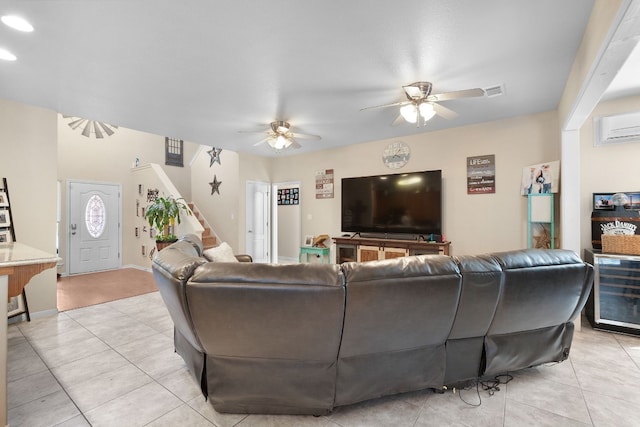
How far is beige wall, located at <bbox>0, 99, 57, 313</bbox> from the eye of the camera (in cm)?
336

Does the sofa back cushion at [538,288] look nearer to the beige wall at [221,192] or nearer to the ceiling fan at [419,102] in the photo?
the ceiling fan at [419,102]

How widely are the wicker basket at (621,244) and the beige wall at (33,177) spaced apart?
20.7 feet

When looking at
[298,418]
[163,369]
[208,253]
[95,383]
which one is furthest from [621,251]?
[95,383]

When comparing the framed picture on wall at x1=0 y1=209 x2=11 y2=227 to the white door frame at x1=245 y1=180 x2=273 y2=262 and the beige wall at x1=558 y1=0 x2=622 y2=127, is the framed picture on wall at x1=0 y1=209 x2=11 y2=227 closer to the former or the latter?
the white door frame at x1=245 y1=180 x2=273 y2=262

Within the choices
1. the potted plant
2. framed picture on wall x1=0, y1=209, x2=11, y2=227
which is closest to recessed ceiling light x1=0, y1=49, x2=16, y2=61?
framed picture on wall x1=0, y1=209, x2=11, y2=227

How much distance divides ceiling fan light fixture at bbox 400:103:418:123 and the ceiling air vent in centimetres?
85

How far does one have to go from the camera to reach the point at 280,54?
2500 mm

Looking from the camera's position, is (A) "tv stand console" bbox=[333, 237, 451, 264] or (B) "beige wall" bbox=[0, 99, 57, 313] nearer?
(B) "beige wall" bbox=[0, 99, 57, 313]

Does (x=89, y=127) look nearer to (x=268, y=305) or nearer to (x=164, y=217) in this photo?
(x=164, y=217)

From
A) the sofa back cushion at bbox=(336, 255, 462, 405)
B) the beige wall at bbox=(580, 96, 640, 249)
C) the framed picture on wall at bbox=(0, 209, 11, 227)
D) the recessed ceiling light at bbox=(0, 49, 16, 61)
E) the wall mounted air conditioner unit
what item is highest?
the recessed ceiling light at bbox=(0, 49, 16, 61)

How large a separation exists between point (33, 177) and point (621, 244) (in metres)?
6.56

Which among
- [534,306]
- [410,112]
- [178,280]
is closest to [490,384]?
[534,306]

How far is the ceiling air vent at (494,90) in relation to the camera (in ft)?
10.4

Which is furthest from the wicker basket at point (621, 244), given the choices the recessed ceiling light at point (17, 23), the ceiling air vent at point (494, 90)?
the recessed ceiling light at point (17, 23)
